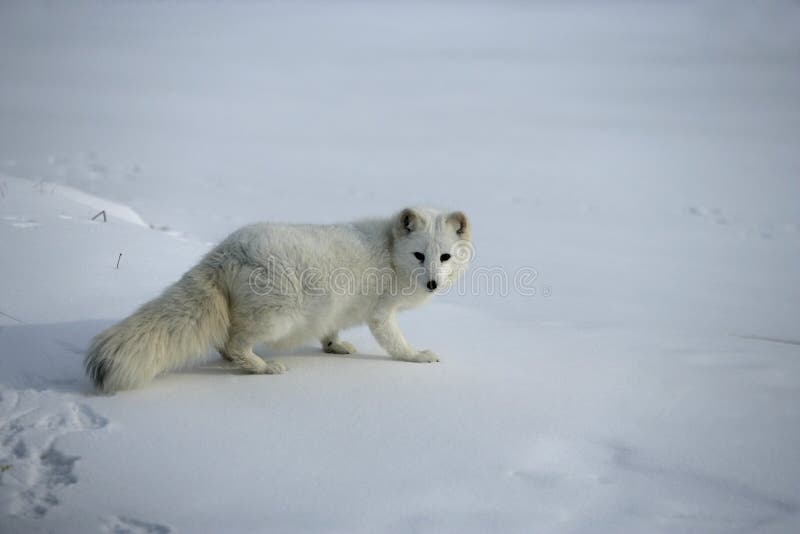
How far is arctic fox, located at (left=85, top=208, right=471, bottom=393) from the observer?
117 inches

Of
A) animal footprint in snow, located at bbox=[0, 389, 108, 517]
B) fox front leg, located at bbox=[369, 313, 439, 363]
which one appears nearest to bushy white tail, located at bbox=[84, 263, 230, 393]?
animal footprint in snow, located at bbox=[0, 389, 108, 517]

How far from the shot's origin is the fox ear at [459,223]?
154 inches

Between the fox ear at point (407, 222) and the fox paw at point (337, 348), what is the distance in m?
0.75

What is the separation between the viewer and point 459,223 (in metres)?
3.96

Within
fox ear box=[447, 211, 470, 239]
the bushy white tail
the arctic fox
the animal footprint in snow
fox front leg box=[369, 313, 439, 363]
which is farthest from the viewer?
fox ear box=[447, 211, 470, 239]

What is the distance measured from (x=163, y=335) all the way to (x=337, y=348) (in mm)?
1125

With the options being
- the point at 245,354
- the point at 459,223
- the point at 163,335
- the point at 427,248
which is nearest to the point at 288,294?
the point at 245,354

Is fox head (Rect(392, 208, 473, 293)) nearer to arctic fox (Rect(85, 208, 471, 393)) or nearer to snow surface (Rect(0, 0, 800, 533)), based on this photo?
arctic fox (Rect(85, 208, 471, 393))

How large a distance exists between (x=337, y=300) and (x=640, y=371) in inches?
69.1

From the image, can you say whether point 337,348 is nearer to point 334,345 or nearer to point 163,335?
point 334,345

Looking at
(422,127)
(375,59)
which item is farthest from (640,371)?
(375,59)

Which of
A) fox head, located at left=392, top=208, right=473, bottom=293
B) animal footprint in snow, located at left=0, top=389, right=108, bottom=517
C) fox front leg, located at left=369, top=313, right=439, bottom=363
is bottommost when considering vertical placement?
animal footprint in snow, located at left=0, top=389, right=108, bottom=517

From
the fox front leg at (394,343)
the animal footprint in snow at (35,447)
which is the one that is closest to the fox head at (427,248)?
the fox front leg at (394,343)

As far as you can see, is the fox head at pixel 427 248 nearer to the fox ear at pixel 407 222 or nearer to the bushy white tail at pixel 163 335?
the fox ear at pixel 407 222
